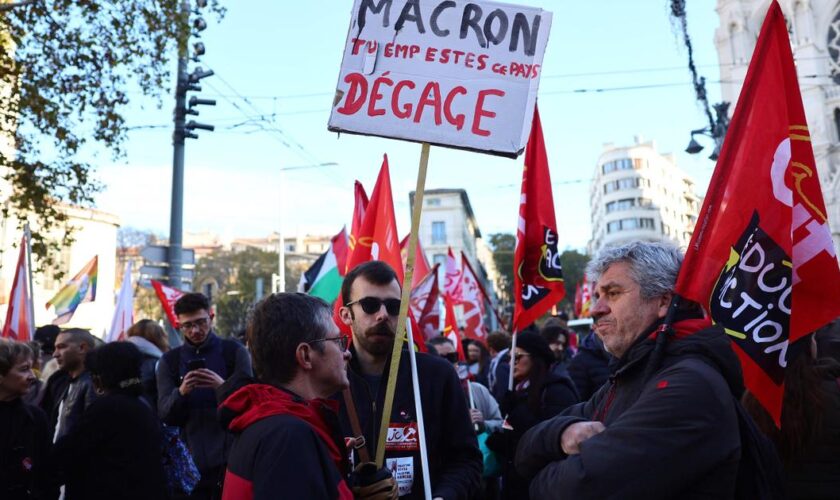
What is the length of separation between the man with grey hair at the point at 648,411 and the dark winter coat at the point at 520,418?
291 cm

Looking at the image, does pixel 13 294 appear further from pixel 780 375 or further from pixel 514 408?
pixel 780 375

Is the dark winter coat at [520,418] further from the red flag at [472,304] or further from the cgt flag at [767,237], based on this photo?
the red flag at [472,304]

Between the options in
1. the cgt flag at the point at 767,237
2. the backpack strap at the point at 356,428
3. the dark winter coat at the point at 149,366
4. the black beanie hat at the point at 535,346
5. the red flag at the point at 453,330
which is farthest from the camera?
the red flag at the point at 453,330

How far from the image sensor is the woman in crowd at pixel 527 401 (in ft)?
18.8

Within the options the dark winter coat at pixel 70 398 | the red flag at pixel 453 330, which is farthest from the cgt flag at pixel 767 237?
the red flag at pixel 453 330

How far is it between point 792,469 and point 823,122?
49002mm

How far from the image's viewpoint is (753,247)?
9.22 ft

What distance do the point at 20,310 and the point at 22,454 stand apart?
5.11 metres

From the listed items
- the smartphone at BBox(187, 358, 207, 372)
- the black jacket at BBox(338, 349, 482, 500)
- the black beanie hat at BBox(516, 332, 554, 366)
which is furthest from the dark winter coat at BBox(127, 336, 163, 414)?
the black jacket at BBox(338, 349, 482, 500)

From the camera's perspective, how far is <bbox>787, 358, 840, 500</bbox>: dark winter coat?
333 cm

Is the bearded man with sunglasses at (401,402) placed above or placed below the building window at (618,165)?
below

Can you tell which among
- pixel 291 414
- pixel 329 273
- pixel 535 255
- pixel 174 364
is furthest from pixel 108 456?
pixel 329 273

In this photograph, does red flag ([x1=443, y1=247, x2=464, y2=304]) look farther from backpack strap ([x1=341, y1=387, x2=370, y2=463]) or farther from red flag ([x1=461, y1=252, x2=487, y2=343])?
backpack strap ([x1=341, y1=387, x2=370, y2=463])

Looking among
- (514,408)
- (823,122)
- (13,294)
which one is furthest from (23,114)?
(823,122)
